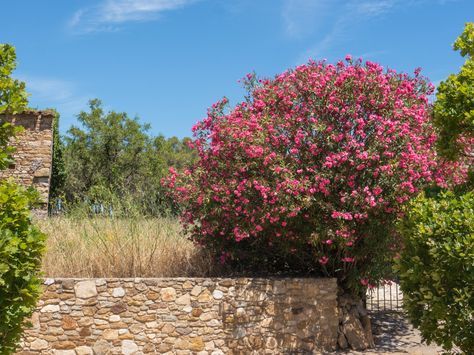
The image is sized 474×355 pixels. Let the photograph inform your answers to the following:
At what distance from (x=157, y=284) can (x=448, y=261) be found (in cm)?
518

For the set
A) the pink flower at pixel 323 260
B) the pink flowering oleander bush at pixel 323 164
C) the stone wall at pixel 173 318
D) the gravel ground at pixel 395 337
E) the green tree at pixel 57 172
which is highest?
the green tree at pixel 57 172

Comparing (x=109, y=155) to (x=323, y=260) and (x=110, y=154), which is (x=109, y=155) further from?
(x=323, y=260)

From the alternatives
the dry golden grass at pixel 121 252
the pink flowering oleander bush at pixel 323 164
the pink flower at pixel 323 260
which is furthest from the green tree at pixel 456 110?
the dry golden grass at pixel 121 252

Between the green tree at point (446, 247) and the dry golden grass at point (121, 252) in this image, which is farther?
the dry golden grass at point (121, 252)

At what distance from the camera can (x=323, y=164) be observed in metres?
10.2

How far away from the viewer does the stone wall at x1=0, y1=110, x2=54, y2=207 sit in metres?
19.4

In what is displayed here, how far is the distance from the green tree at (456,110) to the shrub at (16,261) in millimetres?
5701

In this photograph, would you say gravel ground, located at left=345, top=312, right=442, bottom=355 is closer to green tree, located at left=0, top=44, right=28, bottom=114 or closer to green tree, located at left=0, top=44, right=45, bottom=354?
green tree, located at left=0, top=44, right=45, bottom=354

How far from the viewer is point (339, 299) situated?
11789mm

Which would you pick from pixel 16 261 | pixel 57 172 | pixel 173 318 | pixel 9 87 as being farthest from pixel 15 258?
pixel 57 172

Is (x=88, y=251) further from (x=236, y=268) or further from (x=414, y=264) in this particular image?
(x=414, y=264)

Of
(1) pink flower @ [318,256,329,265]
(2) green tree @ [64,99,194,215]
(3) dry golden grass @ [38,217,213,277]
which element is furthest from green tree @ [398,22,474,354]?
(2) green tree @ [64,99,194,215]

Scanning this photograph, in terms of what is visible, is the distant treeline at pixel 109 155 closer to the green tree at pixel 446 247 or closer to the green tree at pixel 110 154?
the green tree at pixel 110 154

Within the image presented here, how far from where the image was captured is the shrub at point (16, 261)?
6.57m
